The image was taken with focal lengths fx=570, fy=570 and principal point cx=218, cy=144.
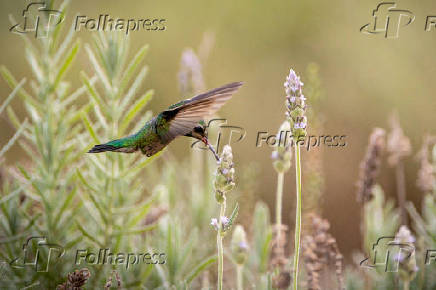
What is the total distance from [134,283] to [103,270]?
0.07 m

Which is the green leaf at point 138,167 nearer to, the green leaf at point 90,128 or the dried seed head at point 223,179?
the green leaf at point 90,128

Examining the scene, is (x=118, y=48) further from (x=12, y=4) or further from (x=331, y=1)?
(x=331, y=1)

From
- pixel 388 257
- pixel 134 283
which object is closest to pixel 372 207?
pixel 388 257

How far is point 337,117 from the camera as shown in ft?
9.62

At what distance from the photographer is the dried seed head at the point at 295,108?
0.82 meters

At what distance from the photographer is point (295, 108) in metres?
0.83

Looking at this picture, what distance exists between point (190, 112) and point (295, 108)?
154 millimetres

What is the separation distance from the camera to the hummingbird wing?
0.75 meters

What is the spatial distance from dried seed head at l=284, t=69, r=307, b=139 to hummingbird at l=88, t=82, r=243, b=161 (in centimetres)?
11

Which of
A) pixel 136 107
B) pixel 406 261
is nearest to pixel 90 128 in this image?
pixel 136 107

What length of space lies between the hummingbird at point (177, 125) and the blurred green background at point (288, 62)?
1.81 meters

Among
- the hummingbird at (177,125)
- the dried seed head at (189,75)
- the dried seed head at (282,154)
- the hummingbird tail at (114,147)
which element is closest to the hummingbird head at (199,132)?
the hummingbird at (177,125)

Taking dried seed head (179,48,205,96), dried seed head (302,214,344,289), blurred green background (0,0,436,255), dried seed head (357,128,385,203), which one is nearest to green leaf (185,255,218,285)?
dried seed head (302,214,344,289)

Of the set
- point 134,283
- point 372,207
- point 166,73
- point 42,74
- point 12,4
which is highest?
point 12,4
